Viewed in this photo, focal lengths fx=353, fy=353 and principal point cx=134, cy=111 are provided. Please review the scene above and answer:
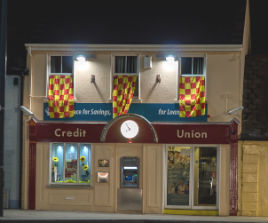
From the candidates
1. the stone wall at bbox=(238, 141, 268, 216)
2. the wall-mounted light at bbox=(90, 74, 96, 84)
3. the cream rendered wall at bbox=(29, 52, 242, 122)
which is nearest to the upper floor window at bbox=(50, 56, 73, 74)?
the cream rendered wall at bbox=(29, 52, 242, 122)

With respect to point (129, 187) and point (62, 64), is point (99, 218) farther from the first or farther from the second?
point (62, 64)

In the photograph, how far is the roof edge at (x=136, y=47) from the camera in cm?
1248

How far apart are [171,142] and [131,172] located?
182cm

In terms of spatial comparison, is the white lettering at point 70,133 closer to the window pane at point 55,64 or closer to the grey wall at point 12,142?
the grey wall at point 12,142

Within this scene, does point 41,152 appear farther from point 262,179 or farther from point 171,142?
point 262,179

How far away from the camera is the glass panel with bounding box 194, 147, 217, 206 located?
12.8 m

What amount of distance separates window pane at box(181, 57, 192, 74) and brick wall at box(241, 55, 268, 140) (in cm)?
212

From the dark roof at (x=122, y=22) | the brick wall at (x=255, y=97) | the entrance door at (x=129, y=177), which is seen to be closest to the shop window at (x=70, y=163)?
the entrance door at (x=129, y=177)

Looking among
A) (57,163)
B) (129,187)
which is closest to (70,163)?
(57,163)

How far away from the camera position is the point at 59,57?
13.2m

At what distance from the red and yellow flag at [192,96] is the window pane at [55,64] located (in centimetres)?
457

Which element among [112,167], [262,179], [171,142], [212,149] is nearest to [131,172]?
[112,167]

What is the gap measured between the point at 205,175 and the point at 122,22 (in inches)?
252

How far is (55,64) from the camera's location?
43.4ft
